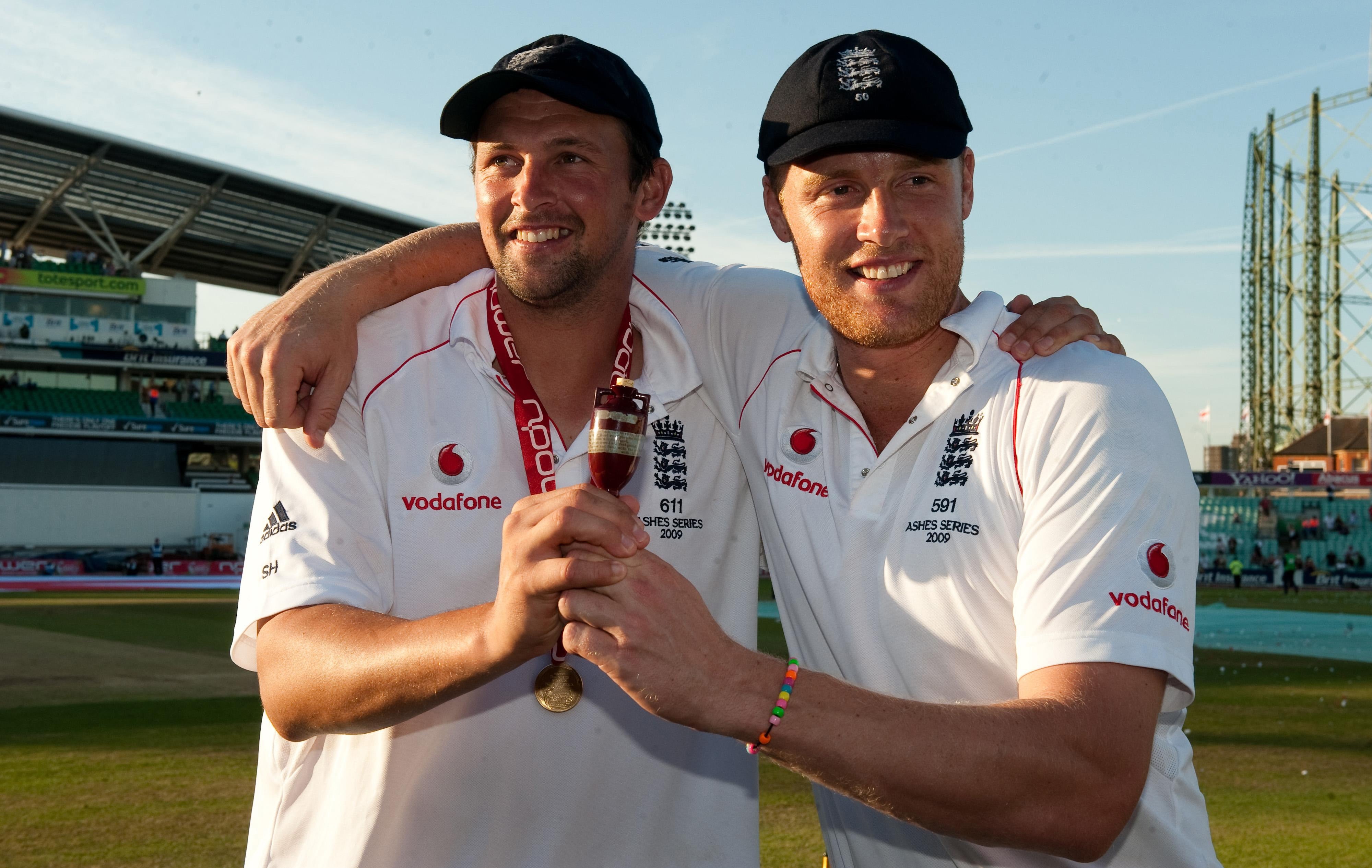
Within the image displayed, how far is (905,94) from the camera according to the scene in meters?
2.68

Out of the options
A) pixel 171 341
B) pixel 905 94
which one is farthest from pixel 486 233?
pixel 171 341

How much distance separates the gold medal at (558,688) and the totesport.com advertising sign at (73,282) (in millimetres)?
56869

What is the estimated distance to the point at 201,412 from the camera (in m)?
52.7

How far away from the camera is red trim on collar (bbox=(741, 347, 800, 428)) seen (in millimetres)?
3107

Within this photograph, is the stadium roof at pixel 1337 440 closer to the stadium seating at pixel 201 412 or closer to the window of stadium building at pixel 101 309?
the stadium seating at pixel 201 412

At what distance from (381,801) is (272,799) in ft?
1.00

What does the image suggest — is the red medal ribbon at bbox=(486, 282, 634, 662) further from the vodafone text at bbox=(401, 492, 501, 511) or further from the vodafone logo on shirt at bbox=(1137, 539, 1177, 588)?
the vodafone logo on shirt at bbox=(1137, 539, 1177, 588)

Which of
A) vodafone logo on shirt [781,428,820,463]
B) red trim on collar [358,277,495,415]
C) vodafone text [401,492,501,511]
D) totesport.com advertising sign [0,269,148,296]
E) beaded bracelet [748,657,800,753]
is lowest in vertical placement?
beaded bracelet [748,657,800,753]

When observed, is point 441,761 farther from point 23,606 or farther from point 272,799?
point 23,606

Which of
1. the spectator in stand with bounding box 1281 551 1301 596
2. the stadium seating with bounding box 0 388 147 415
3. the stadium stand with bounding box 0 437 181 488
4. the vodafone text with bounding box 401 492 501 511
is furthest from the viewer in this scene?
the stadium seating with bounding box 0 388 147 415

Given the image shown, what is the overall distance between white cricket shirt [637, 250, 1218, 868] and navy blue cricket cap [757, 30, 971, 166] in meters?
0.45

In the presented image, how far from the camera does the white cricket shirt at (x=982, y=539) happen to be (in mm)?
2199

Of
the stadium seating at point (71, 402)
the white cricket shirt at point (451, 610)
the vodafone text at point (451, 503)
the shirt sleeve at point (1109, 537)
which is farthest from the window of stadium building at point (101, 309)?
the shirt sleeve at point (1109, 537)

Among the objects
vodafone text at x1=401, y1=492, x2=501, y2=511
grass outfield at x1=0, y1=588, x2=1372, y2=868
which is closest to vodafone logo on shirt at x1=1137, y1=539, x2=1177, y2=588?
vodafone text at x1=401, y1=492, x2=501, y2=511
